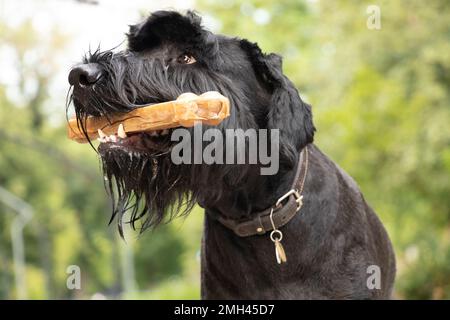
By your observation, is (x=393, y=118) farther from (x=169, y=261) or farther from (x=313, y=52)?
(x=169, y=261)

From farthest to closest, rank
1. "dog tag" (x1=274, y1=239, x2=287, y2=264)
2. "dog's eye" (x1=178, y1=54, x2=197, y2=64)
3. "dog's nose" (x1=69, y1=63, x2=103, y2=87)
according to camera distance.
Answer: "dog tag" (x1=274, y1=239, x2=287, y2=264) < "dog's eye" (x1=178, y1=54, x2=197, y2=64) < "dog's nose" (x1=69, y1=63, x2=103, y2=87)

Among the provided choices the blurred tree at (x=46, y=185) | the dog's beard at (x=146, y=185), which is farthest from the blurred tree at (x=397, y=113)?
the blurred tree at (x=46, y=185)

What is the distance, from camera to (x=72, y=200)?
4581cm

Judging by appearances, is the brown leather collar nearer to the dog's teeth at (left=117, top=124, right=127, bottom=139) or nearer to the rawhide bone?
the rawhide bone

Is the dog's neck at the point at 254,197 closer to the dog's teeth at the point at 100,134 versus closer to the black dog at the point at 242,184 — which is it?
the black dog at the point at 242,184

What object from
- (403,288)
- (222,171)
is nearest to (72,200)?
(403,288)

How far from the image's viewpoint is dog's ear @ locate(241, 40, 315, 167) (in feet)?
14.7

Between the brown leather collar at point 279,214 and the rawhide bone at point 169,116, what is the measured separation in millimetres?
767

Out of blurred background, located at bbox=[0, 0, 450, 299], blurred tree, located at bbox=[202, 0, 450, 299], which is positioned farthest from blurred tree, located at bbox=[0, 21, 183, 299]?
blurred tree, located at bbox=[202, 0, 450, 299]

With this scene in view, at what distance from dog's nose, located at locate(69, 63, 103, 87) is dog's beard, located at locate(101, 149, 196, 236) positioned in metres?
0.44

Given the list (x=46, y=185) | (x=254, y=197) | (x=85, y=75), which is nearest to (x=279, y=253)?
(x=254, y=197)

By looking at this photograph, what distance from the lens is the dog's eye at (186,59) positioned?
4332 mm
